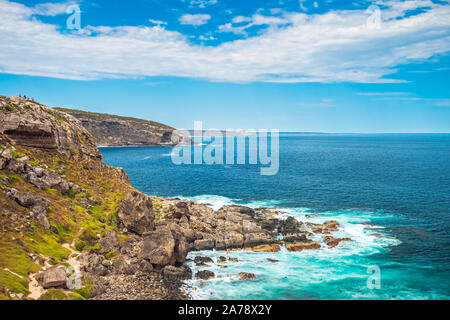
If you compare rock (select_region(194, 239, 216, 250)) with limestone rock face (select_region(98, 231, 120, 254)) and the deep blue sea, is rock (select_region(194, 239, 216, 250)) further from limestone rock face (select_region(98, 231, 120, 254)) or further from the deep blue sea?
limestone rock face (select_region(98, 231, 120, 254))

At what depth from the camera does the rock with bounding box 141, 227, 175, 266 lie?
39656mm

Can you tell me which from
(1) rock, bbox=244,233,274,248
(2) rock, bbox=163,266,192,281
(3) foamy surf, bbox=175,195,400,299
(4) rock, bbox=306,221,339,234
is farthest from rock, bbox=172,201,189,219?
(4) rock, bbox=306,221,339,234

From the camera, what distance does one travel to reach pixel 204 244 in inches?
1914

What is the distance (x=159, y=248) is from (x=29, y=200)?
1729cm

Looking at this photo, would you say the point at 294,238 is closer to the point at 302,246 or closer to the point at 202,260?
the point at 302,246

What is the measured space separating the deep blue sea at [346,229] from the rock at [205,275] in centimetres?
107

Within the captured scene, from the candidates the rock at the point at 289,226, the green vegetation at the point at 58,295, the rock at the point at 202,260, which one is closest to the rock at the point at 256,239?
the rock at the point at 289,226

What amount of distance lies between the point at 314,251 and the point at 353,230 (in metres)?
13.1

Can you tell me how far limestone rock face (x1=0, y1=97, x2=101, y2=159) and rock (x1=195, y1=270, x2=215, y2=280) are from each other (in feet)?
105

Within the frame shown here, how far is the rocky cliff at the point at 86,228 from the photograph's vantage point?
3222 centimetres

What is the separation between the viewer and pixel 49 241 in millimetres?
36094

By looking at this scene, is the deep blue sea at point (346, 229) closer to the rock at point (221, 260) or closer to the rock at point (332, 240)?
the rock at point (332, 240)
